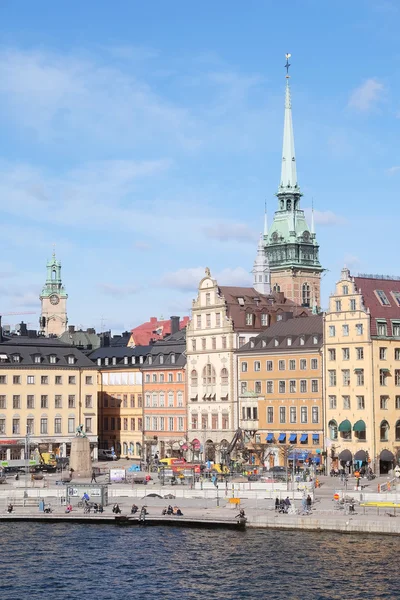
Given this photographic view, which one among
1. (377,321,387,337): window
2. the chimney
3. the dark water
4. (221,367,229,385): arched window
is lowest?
the dark water

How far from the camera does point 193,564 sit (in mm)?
74062

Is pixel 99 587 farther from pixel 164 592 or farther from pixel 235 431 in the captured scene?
pixel 235 431

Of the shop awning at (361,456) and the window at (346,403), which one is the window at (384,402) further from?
the shop awning at (361,456)

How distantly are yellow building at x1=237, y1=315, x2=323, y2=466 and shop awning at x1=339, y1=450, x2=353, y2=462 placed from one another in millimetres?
2922

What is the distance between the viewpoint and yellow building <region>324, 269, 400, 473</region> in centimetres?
11838

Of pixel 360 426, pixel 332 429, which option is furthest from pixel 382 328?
pixel 332 429

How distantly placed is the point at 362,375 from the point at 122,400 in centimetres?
4733

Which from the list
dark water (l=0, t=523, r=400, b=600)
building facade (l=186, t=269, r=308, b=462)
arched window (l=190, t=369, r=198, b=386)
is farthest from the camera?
arched window (l=190, t=369, r=198, b=386)

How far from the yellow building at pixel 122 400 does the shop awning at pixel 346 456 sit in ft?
126

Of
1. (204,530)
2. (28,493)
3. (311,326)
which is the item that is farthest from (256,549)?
(311,326)

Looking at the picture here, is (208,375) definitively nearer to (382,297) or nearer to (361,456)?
(382,297)

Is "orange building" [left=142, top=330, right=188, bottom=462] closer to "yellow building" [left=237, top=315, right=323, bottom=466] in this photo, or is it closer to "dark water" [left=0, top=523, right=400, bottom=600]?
"yellow building" [left=237, top=315, right=323, bottom=466]

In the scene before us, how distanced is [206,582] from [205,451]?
70139 mm

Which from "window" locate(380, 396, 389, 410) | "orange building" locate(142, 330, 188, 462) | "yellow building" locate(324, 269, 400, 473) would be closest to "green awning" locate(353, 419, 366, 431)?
"yellow building" locate(324, 269, 400, 473)
